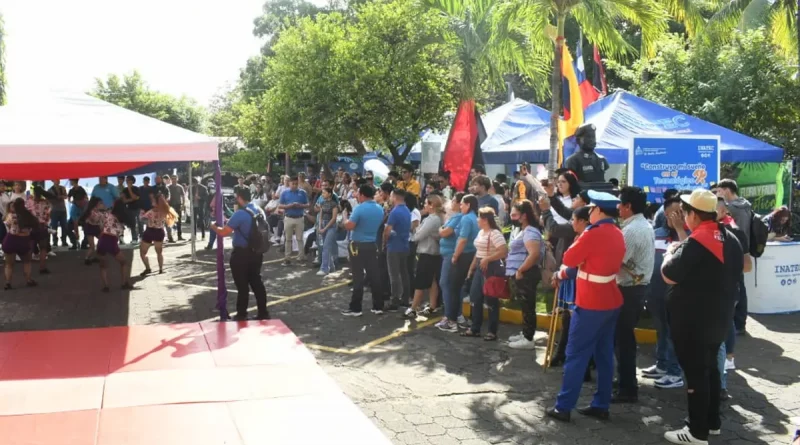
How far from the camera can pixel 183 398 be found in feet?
19.9

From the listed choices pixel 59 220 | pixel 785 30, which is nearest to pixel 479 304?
pixel 59 220

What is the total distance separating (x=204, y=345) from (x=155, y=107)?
42493mm

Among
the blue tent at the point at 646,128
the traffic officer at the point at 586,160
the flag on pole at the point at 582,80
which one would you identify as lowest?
the traffic officer at the point at 586,160

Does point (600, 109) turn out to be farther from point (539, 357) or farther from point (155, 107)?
point (155, 107)

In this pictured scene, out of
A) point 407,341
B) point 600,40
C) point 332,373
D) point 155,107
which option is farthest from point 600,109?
point 155,107

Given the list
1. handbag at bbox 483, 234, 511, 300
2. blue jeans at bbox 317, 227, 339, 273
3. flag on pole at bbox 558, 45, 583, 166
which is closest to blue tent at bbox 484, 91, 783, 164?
flag on pole at bbox 558, 45, 583, 166

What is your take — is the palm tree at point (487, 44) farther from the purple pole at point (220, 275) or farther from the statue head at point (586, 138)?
the purple pole at point (220, 275)

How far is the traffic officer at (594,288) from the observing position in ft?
17.5

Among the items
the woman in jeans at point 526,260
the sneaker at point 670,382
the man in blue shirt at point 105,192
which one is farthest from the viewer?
the man in blue shirt at point 105,192

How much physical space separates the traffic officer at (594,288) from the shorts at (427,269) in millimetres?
3664

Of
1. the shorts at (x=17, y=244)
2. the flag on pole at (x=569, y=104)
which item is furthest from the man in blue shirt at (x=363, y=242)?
the shorts at (x=17, y=244)

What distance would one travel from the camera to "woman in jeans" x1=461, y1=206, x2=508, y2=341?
7727 mm

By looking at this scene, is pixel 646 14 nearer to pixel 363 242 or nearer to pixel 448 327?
pixel 363 242

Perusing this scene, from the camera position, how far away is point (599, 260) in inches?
210
